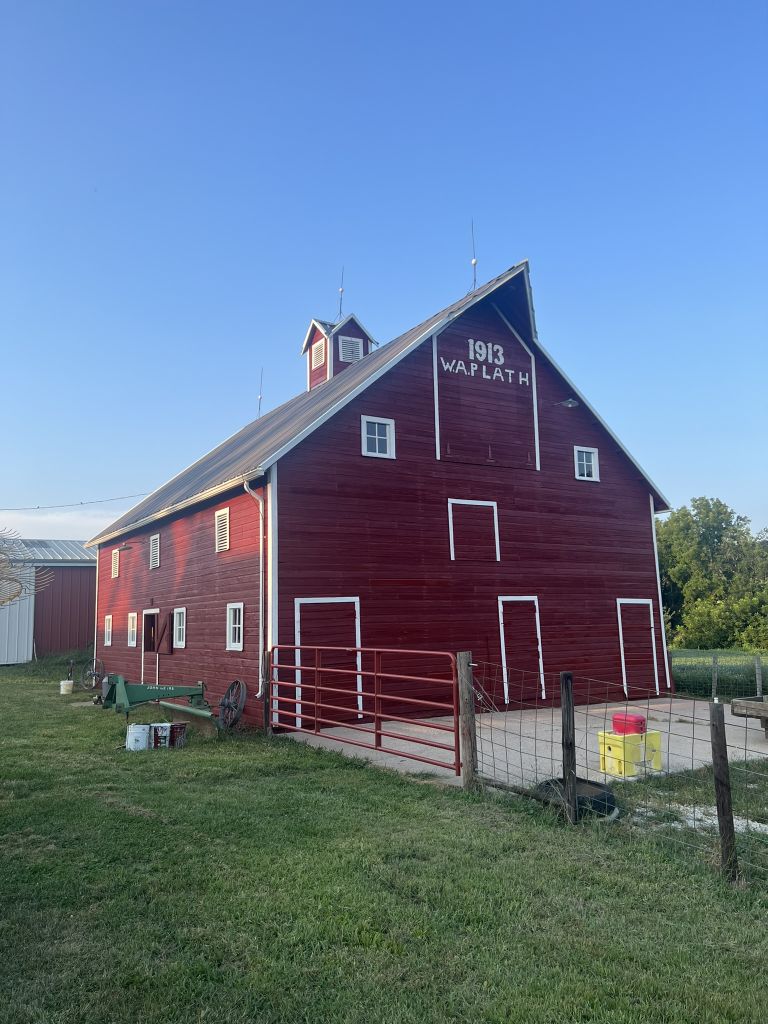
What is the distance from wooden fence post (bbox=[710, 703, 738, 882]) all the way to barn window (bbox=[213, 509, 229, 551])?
12195mm

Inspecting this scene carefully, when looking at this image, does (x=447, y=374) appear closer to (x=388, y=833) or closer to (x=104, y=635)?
(x=388, y=833)

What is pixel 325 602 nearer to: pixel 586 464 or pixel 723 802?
pixel 586 464

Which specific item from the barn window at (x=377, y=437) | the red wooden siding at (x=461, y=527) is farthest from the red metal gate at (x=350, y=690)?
the barn window at (x=377, y=437)

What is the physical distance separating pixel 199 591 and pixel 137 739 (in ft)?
23.1

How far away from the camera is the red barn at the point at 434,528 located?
14.8 m

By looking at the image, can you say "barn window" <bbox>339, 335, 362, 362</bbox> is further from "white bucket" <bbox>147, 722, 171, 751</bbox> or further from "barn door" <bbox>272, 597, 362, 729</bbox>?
"white bucket" <bbox>147, 722, 171, 751</bbox>

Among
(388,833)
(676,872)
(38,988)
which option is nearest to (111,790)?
(388,833)

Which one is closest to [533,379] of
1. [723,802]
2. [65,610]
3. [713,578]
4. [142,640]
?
[142,640]

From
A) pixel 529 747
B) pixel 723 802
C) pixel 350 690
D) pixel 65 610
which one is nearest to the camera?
pixel 723 802

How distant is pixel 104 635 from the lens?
26.4 meters

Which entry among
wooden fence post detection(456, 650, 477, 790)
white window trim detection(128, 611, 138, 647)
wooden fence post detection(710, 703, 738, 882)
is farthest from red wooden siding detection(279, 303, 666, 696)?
white window trim detection(128, 611, 138, 647)

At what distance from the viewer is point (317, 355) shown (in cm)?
2489

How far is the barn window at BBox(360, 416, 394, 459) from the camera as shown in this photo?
1584cm

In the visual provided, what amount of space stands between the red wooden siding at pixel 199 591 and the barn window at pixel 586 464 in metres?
8.50
